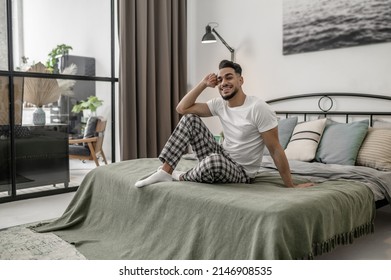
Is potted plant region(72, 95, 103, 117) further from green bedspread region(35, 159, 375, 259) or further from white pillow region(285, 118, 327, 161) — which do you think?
white pillow region(285, 118, 327, 161)

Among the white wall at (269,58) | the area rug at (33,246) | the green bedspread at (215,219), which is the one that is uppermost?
the white wall at (269,58)

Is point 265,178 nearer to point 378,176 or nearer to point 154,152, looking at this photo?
point 378,176

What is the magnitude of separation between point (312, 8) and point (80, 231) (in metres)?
2.68

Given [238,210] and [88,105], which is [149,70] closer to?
[88,105]

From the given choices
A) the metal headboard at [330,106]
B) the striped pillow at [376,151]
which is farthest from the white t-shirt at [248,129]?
the metal headboard at [330,106]

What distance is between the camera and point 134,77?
4199mm

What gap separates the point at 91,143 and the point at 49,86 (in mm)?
730

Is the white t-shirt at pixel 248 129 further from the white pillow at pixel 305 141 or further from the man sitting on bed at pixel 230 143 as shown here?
the white pillow at pixel 305 141

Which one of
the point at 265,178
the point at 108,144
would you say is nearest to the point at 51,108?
the point at 108,144

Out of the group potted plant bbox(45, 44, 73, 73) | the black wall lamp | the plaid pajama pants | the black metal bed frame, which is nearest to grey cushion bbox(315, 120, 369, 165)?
the black metal bed frame

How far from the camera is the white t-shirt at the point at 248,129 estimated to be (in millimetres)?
2314

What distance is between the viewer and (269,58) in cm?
394

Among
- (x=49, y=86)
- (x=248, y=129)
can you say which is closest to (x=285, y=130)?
(x=248, y=129)

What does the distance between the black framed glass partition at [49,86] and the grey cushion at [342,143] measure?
7.81 ft
